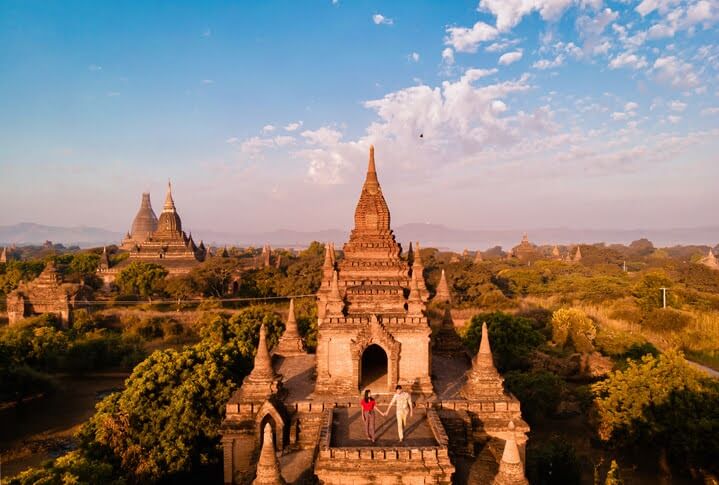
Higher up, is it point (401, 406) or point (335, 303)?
point (335, 303)

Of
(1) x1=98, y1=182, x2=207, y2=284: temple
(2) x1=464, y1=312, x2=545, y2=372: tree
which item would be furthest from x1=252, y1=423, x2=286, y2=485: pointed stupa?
(1) x1=98, y1=182, x2=207, y2=284: temple

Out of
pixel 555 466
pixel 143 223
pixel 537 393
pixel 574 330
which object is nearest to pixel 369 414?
pixel 555 466

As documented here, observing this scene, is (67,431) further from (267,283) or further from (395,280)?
(267,283)

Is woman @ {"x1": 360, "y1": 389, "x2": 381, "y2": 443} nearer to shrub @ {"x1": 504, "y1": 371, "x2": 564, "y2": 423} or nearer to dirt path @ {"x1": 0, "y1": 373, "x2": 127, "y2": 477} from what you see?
shrub @ {"x1": 504, "y1": 371, "x2": 564, "y2": 423}

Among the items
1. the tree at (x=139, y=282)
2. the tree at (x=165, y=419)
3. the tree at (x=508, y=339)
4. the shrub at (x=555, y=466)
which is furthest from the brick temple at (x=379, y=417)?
the tree at (x=139, y=282)

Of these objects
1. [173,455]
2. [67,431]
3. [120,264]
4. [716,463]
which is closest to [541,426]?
[716,463]

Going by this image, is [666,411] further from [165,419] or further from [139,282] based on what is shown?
[139,282]
